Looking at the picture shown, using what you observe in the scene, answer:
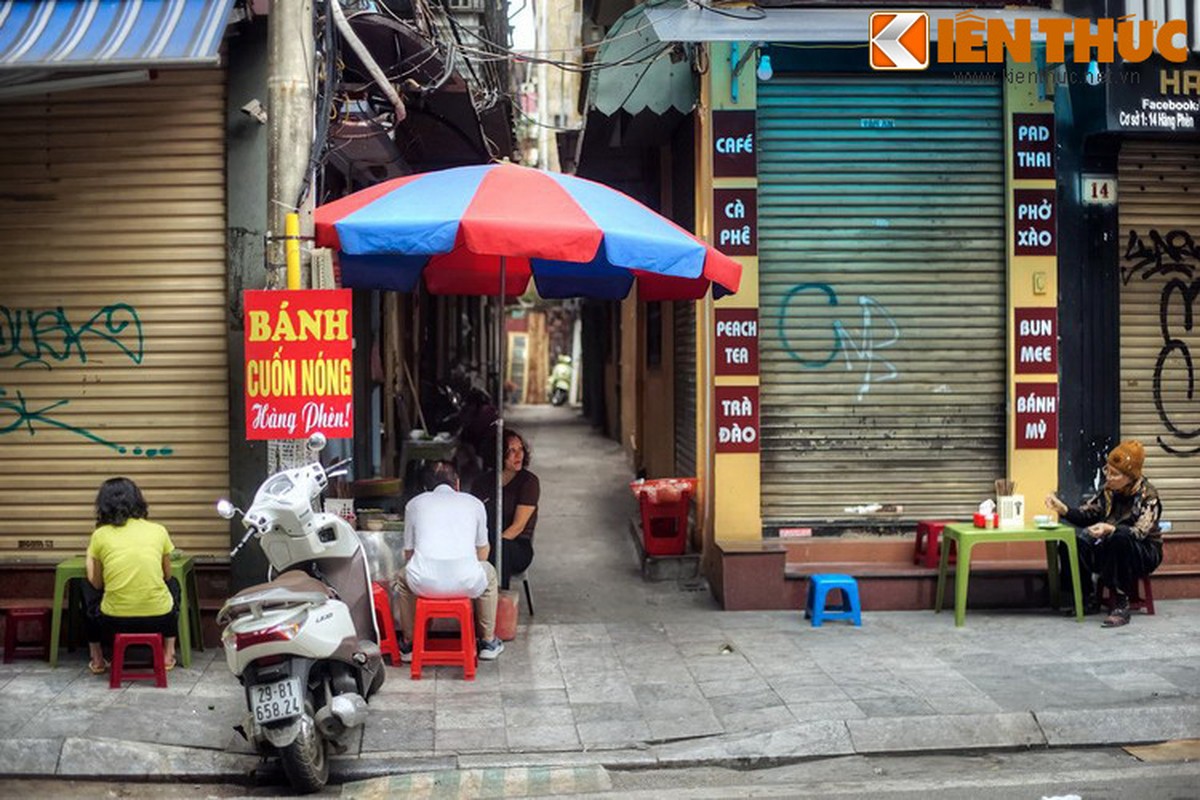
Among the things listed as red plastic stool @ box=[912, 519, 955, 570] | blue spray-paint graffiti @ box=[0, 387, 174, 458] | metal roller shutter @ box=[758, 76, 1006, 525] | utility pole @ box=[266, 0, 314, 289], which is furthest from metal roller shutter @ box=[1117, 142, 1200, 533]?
blue spray-paint graffiti @ box=[0, 387, 174, 458]

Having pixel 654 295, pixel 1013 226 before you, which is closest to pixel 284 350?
pixel 654 295

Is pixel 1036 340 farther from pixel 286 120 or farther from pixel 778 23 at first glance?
pixel 286 120

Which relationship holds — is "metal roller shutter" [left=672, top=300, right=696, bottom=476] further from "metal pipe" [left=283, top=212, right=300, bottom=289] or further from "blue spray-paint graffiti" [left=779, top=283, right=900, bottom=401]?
"metal pipe" [left=283, top=212, right=300, bottom=289]

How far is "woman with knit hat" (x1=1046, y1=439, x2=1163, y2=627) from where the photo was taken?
937 centimetres

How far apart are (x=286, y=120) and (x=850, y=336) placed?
202 inches

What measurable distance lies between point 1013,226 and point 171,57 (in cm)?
654

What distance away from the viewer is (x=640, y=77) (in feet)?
35.6

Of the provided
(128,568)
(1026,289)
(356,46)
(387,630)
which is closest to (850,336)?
(1026,289)

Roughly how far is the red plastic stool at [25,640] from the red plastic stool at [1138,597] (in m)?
7.43

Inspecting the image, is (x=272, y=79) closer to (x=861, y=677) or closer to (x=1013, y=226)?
(x=861, y=677)

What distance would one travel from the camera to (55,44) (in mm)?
7891

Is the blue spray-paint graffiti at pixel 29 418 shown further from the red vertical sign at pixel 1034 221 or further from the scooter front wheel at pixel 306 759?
the red vertical sign at pixel 1034 221

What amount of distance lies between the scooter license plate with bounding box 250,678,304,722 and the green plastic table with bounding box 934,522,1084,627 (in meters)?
5.27

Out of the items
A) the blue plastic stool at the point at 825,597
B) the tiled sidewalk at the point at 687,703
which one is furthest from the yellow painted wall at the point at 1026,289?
the blue plastic stool at the point at 825,597
